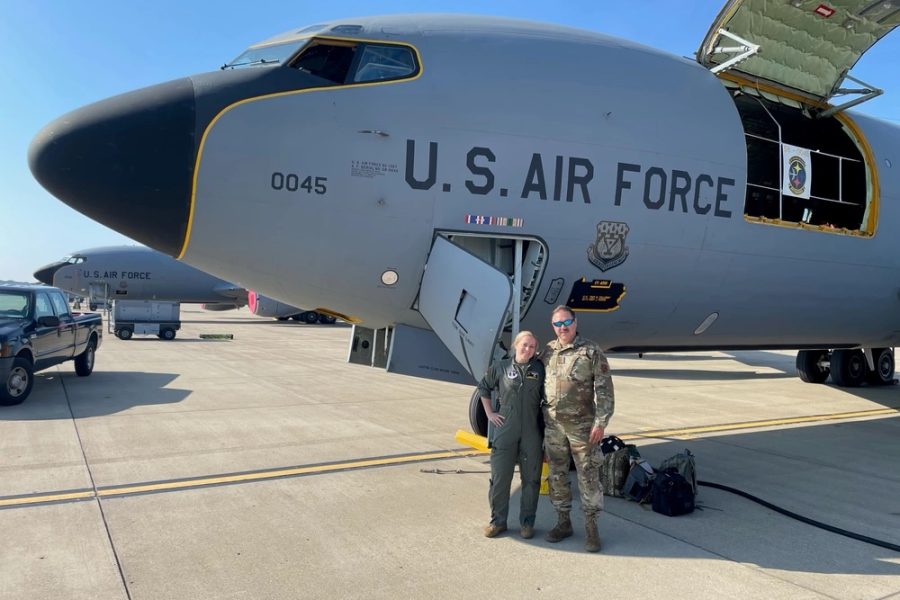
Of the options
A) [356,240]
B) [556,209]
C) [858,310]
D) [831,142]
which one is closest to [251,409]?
[356,240]

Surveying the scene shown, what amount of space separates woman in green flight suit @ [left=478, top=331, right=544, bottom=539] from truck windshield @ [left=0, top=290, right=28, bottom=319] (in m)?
10.4

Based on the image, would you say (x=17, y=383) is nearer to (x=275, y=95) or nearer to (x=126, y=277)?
(x=275, y=95)

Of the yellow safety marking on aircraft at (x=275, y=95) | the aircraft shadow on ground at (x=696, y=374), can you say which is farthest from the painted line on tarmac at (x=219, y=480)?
the aircraft shadow on ground at (x=696, y=374)

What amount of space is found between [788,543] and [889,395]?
39.5 ft

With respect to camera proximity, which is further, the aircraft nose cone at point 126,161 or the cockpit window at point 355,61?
the cockpit window at point 355,61

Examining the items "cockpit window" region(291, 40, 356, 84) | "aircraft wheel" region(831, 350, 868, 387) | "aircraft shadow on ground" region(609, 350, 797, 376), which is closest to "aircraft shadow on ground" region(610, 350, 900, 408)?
"aircraft shadow on ground" region(609, 350, 797, 376)

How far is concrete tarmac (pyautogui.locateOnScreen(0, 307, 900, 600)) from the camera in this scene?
4.38m

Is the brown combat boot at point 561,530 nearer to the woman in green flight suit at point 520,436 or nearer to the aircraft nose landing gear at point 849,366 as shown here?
the woman in green flight suit at point 520,436

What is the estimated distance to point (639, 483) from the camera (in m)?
6.23

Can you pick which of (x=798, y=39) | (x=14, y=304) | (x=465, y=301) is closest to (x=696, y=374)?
(x=798, y=39)

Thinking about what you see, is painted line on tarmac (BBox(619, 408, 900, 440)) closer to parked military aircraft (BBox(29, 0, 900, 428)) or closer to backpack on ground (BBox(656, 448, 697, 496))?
parked military aircraft (BBox(29, 0, 900, 428))

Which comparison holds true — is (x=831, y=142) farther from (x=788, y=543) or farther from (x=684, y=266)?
(x=788, y=543)

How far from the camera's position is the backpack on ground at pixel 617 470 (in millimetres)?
6480

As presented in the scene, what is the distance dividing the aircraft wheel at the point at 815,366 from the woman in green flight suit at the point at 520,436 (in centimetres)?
1424
